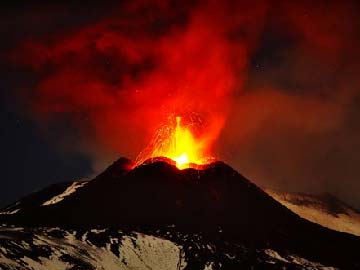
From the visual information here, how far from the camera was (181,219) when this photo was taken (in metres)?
196

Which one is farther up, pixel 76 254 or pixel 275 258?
pixel 275 258

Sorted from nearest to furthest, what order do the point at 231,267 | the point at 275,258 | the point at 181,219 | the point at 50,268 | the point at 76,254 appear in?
1. the point at 50,268
2. the point at 76,254
3. the point at 231,267
4. the point at 275,258
5. the point at 181,219

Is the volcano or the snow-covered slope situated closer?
the snow-covered slope

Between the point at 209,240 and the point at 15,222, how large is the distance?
44265 millimetres

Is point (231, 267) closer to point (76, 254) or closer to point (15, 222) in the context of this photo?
point (76, 254)

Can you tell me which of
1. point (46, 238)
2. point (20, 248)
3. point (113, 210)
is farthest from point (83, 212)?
point (20, 248)

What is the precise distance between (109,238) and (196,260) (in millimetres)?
18714

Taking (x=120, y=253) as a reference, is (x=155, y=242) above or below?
above

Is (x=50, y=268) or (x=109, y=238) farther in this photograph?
(x=109, y=238)

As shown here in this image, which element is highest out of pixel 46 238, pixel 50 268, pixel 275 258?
pixel 275 258

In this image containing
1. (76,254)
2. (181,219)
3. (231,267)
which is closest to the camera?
(76,254)

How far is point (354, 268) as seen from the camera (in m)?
185

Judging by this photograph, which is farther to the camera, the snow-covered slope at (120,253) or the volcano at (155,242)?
the volcano at (155,242)

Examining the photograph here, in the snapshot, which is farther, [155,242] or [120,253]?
[155,242]
